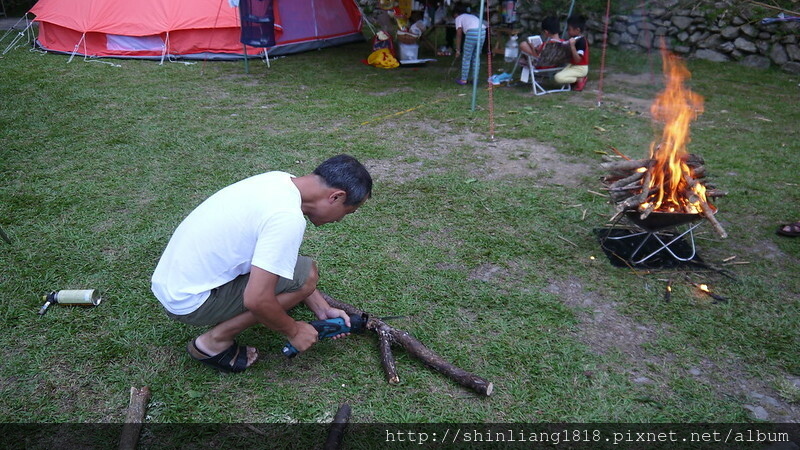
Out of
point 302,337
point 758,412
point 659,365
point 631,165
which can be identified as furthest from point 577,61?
point 302,337

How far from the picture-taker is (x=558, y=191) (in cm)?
486

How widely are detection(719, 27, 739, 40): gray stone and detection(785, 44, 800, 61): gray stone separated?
936mm

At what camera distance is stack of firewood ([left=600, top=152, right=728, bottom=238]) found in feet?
11.4

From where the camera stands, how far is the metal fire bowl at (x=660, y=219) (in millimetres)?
3430

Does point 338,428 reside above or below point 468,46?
below

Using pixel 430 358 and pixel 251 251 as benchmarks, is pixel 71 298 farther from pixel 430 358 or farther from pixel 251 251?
pixel 430 358

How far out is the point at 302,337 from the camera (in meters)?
2.49

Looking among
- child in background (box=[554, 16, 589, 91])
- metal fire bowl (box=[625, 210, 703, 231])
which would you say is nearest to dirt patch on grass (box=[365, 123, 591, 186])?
metal fire bowl (box=[625, 210, 703, 231])

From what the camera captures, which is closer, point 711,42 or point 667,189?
point 667,189

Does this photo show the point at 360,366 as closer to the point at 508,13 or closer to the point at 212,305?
the point at 212,305

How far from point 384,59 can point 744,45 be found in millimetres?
6962

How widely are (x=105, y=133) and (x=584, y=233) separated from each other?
5383 millimetres

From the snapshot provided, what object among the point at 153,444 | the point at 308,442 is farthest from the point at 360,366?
the point at 153,444

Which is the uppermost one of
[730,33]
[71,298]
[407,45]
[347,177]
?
[347,177]
